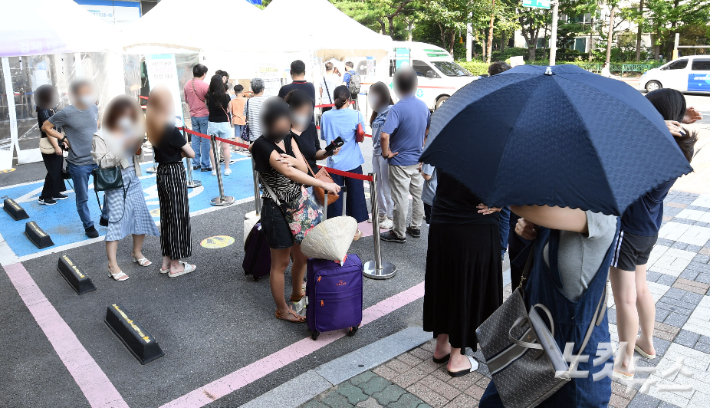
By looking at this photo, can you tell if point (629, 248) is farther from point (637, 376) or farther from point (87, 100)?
point (87, 100)

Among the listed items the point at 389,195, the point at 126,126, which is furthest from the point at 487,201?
the point at 389,195

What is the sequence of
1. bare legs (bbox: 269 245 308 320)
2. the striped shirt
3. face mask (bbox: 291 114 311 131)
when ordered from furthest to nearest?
1. the striped shirt
2. face mask (bbox: 291 114 311 131)
3. bare legs (bbox: 269 245 308 320)

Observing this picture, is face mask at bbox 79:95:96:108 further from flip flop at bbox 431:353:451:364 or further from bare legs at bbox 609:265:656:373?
bare legs at bbox 609:265:656:373

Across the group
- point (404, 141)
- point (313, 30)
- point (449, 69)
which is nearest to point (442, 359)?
point (404, 141)

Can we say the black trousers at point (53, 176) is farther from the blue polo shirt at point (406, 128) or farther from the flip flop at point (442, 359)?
the flip flop at point (442, 359)

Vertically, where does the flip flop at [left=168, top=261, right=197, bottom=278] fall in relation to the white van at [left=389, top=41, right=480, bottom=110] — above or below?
below

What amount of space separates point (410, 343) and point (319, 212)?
1.24 meters

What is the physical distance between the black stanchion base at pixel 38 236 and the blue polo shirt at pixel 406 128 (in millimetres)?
4130

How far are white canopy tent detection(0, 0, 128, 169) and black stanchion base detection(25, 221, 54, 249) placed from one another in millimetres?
2062

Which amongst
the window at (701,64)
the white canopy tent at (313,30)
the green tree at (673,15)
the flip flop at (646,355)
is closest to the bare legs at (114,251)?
the flip flop at (646,355)

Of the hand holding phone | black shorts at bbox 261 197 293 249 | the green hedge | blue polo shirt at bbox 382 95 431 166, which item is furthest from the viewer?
the green hedge

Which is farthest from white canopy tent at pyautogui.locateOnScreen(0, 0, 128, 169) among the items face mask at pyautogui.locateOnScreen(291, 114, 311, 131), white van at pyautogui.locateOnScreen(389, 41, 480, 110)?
white van at pyautogui.locateOnScreen(389, 41, 480, 110)

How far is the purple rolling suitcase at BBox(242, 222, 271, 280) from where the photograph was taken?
4895 mm

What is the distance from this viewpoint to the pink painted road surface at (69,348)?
3.36 metres
